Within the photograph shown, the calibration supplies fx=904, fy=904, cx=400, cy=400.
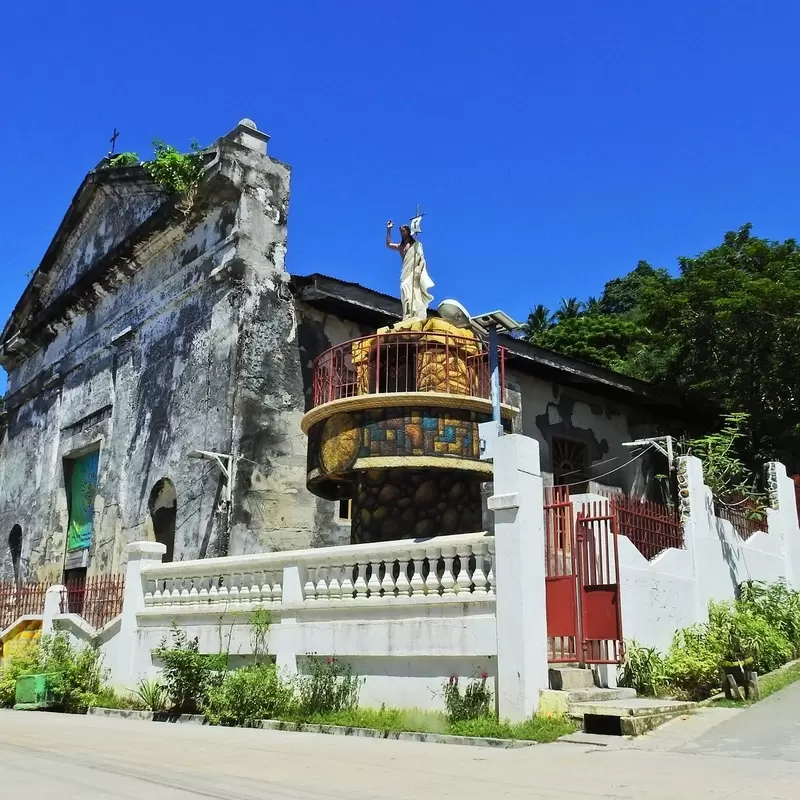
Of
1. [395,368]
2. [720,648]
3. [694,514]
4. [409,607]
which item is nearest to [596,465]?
[694,514]

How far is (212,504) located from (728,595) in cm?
825

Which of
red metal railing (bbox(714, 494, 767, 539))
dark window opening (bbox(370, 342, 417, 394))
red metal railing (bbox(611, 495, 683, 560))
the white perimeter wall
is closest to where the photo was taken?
the white perimeter wall

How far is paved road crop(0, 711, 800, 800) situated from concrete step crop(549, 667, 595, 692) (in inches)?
54.8

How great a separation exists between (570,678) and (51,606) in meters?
9.19

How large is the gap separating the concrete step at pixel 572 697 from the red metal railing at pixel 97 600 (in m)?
7.38

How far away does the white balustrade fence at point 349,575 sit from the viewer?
8.98 m

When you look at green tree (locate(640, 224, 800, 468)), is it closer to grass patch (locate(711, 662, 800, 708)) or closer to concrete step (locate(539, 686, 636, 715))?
grass patch (locate(711, 662, 800, 708))

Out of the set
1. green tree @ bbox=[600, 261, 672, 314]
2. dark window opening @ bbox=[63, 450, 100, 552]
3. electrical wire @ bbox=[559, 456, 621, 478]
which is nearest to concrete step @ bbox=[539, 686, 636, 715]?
electrical wire @ bbox=[559, 456, 621, 478]

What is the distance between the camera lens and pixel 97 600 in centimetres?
1390

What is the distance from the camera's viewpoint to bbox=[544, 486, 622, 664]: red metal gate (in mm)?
9281

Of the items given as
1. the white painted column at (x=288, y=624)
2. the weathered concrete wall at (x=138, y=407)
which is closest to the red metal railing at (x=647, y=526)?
the white painted column at (x=288, y=624)

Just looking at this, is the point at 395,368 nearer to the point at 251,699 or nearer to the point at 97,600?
the point at 251,699

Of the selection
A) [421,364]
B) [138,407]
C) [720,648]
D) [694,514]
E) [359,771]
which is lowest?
[359,771]

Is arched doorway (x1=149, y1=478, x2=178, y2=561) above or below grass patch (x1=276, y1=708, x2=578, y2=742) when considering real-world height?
above
